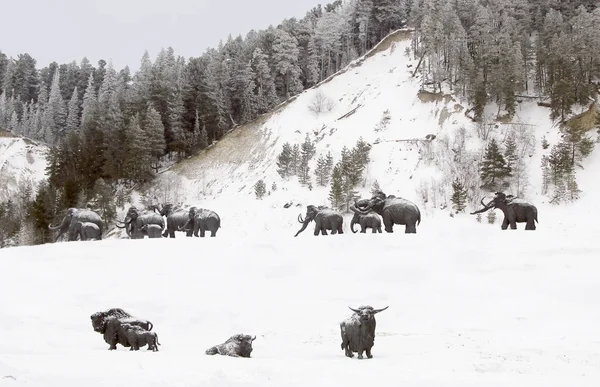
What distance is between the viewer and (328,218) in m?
26.4

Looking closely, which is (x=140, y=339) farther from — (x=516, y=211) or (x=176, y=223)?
(x=516, y=211)

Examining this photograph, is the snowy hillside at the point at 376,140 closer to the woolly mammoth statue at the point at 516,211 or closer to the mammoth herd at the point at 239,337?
the woolly mammoth statue at the point at 516,211

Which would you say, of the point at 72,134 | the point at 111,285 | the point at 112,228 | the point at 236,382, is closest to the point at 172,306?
the point at 111,285

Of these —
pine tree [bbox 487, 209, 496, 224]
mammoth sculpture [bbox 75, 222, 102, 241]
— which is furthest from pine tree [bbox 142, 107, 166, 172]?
pine tree [bbox 487, 209, 496, 224]

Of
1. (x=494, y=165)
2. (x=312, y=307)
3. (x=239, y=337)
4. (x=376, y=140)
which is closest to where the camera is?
(x=239, y=337)

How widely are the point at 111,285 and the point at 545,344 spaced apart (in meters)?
12.5

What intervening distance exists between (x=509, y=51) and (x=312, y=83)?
92.2 ft

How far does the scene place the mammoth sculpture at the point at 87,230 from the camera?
26469mm

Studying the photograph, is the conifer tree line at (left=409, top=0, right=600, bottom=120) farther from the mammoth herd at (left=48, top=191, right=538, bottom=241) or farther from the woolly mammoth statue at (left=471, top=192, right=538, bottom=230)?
the mammoth herd at (left=48, top=191, right=538, bottom=241)

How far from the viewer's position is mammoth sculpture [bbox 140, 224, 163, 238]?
2809cm

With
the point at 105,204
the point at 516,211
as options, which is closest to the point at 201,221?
the point at 516,211

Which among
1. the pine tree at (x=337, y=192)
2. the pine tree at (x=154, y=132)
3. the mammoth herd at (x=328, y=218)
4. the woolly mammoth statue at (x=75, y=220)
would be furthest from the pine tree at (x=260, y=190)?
the woolly mammoth statue at (x=75, y=220)

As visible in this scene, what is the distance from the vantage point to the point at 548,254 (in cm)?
1864

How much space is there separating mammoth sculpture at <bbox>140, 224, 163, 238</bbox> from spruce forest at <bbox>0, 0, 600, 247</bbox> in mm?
18790
